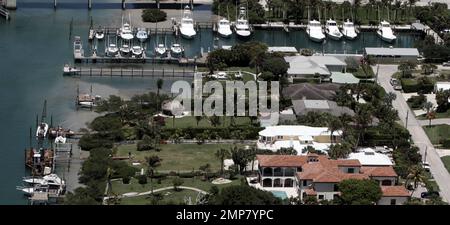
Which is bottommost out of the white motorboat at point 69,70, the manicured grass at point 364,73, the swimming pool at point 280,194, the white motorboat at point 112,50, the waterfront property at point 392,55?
the swimming pool at point 280,194

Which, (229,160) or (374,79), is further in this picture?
(374,79)

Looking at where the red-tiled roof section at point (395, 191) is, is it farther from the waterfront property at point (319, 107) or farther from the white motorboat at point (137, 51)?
the white motorboat at point (137, 51)

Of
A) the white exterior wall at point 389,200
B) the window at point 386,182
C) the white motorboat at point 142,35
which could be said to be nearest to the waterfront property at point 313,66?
the white motorboat at point 142,35

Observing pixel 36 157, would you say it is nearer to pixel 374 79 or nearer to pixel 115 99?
pixel 115 99

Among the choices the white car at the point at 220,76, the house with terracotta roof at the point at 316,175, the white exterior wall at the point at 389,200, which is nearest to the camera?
the white exterior wall at the point at 389,200

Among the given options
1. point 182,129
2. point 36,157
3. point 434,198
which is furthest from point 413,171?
point 36,157

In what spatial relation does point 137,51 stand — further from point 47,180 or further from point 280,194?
point 280,194
